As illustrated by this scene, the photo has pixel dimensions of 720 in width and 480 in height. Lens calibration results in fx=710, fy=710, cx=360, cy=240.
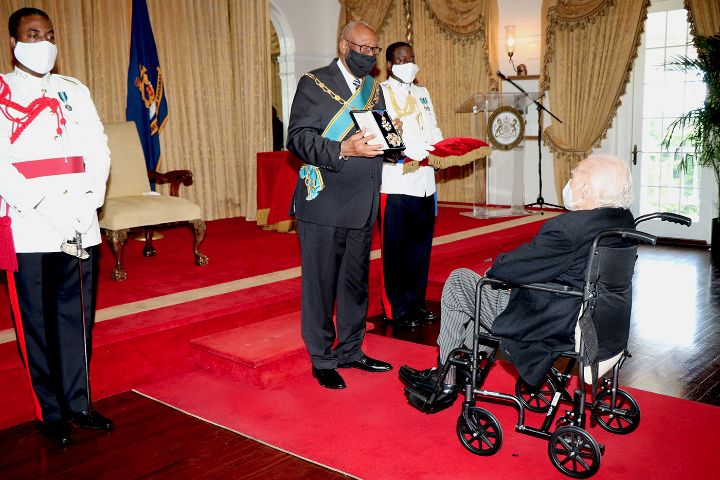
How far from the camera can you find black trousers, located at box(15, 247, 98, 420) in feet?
9.39

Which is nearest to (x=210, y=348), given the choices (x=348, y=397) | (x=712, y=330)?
(x=348, y=397)

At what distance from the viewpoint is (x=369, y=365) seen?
3.63 m

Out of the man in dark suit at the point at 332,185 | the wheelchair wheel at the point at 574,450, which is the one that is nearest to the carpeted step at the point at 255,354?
the man in dark suit at the point at 332,185

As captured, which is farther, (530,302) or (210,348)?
(210,348)

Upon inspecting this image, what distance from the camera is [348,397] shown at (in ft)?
11.0

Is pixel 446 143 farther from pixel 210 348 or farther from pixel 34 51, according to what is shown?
pixel 34 51

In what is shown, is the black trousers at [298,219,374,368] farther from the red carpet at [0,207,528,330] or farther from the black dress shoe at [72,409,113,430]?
the red carpet at [0,207,528,330]

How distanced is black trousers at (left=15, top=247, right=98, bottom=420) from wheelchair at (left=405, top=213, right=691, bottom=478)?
152 cm

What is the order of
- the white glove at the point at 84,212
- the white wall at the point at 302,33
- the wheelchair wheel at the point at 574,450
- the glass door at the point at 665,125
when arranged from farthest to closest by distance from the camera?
the white wall at the point at 302,33 < the glass door at the point at 665,125 < the white glove at the point at 84,212 < the wheelchair wheel at the point at 574,450

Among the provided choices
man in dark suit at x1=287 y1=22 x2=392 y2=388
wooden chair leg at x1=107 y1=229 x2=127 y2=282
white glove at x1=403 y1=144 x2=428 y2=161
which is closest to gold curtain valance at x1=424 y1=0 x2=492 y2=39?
white glove at x1=403 y1=144 x2=428 y2=161

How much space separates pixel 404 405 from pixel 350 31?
5.62 ft

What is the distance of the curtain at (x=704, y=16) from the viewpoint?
6867 millimetres

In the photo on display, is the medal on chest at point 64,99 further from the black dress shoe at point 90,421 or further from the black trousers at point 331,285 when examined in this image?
the black dress shoe at point 90,421

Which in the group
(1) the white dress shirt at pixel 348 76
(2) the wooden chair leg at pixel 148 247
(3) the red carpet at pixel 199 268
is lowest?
(3) the red carpet at pixel 199 268
